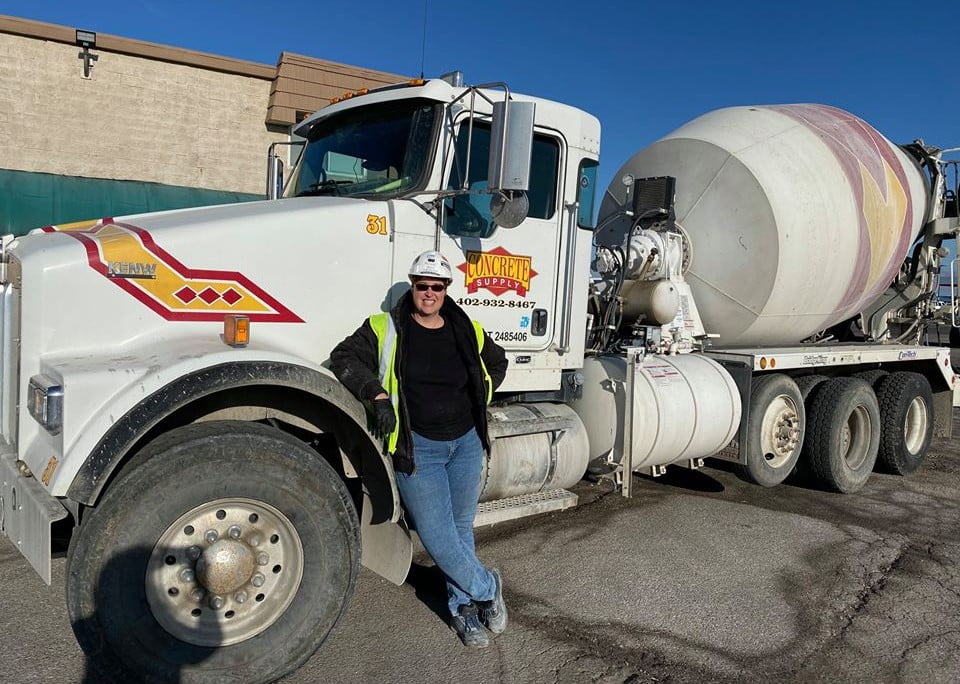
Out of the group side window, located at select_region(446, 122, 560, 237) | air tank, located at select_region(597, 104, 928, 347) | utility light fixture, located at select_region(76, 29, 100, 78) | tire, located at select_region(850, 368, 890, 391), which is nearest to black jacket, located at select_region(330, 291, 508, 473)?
side window, located at select_region(446, 122, 560, 237)

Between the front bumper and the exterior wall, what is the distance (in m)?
11.4

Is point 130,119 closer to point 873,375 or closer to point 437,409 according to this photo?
point 437,409

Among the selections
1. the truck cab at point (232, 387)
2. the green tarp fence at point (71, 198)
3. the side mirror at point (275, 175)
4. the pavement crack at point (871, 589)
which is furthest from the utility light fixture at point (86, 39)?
the pavement crack at point (871, 589)

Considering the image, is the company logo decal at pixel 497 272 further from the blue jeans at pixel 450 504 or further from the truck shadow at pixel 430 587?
the truck shadow at pixel 430 587

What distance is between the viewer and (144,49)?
13.2 meters

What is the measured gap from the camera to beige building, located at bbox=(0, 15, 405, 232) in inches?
489

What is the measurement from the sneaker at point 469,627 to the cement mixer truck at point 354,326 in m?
0.39

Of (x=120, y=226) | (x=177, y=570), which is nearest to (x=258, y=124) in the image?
(x=120, y=226)

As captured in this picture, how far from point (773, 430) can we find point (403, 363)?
14.0ft

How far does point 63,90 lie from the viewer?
12742 millimetres

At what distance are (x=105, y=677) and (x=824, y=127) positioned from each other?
729cm

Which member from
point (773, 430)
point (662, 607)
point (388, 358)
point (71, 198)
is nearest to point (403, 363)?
point (388, 358)

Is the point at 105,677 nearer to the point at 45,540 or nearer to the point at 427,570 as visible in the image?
the point at 45,540

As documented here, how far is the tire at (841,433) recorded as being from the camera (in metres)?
6.92
